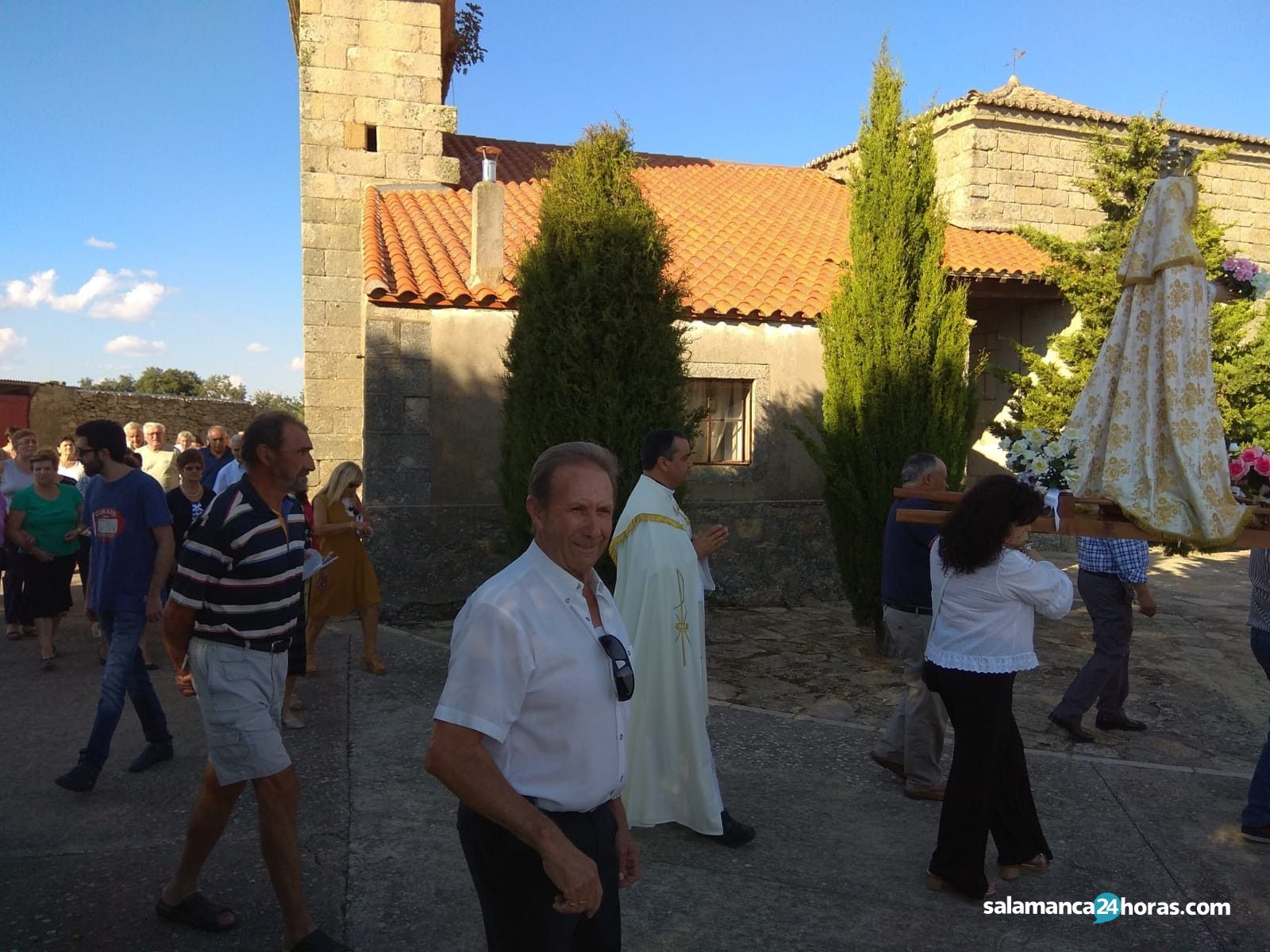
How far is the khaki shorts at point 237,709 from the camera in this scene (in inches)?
128

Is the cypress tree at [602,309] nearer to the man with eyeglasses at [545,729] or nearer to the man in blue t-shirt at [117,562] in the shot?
the man in blue t-shirt at [117,562]

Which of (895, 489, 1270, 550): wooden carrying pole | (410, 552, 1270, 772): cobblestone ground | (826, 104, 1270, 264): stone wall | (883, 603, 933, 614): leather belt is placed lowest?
(410, 552, 1270, 772): cobblestone ground

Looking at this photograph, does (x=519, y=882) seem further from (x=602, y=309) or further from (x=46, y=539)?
(x=46, y=539)

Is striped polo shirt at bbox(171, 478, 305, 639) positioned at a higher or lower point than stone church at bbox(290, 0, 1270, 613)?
lower

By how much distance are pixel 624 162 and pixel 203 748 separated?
5.49 m

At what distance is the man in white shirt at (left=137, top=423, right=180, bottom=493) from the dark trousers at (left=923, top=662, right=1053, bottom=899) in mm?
8079

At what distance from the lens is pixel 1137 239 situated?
389cm

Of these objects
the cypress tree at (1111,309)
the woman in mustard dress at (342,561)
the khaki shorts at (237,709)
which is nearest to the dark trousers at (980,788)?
the khaki shorts at (237,709)

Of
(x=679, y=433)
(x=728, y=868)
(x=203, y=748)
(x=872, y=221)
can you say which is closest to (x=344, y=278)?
(x=872, y=221)

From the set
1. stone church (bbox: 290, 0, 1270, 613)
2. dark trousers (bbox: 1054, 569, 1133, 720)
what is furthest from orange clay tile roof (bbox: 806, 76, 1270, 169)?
dark trousers (bbox: 1054, 569, 1133, 720)

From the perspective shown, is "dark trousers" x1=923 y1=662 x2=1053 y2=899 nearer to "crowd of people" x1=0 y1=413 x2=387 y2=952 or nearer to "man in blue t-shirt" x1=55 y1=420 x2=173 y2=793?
"crowd of people" x1=0 y1=413 x2=387 y2=952

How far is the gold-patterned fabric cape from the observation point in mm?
3555

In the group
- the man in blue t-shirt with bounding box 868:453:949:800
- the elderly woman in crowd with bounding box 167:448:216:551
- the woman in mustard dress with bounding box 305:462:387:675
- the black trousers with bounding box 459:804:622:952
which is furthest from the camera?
the elderly woman in crowd with bounding box 167:448:216:551

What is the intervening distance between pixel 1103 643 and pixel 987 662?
255 centimetres
